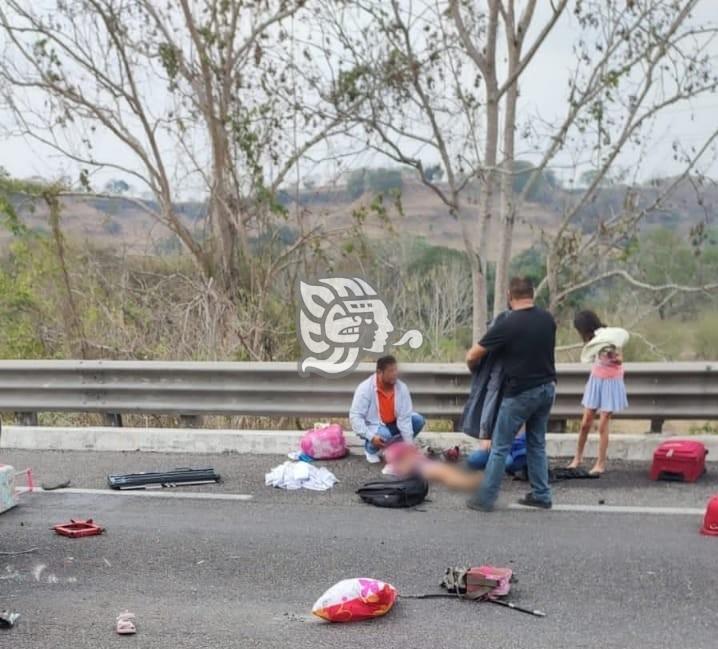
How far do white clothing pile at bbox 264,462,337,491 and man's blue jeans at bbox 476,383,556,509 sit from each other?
4.34 ft

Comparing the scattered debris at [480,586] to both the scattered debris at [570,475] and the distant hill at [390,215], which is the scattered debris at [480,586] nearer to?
the scattered debris at [570,475]

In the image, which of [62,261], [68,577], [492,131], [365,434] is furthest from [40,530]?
[492,131]

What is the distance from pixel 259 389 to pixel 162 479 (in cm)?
→ 153

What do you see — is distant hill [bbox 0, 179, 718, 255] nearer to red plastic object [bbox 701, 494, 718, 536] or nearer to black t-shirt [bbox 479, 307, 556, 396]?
black t-shirt [bbox 479, 307, 556, 396]

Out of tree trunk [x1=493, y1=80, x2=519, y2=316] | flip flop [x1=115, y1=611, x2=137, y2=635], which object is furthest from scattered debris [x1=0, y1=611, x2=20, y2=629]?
tree trunk [x1=493, y1=80, x2=519, y2=316]

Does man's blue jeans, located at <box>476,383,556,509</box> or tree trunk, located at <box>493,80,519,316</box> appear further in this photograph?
tree trunk, located at <box>493,80,519,316</box>

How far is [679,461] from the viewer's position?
21.8ft

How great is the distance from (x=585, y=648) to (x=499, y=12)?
31.6ft

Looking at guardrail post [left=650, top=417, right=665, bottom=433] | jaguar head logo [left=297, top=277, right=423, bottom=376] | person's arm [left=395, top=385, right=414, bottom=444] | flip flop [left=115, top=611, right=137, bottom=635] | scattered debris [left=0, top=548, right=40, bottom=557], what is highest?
jaguar head logo [left=297, top=277, right=423, bottom=376]

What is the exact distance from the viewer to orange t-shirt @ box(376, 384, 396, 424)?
7.29 metres

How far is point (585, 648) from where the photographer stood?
12.7ft

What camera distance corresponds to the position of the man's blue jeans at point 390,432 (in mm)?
7211

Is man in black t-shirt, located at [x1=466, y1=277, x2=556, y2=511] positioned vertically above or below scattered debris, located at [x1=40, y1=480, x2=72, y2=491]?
above

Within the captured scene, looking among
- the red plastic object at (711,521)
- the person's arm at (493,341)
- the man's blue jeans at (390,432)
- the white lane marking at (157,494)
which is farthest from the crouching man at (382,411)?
Answer: the red plastic object at (711,521)
